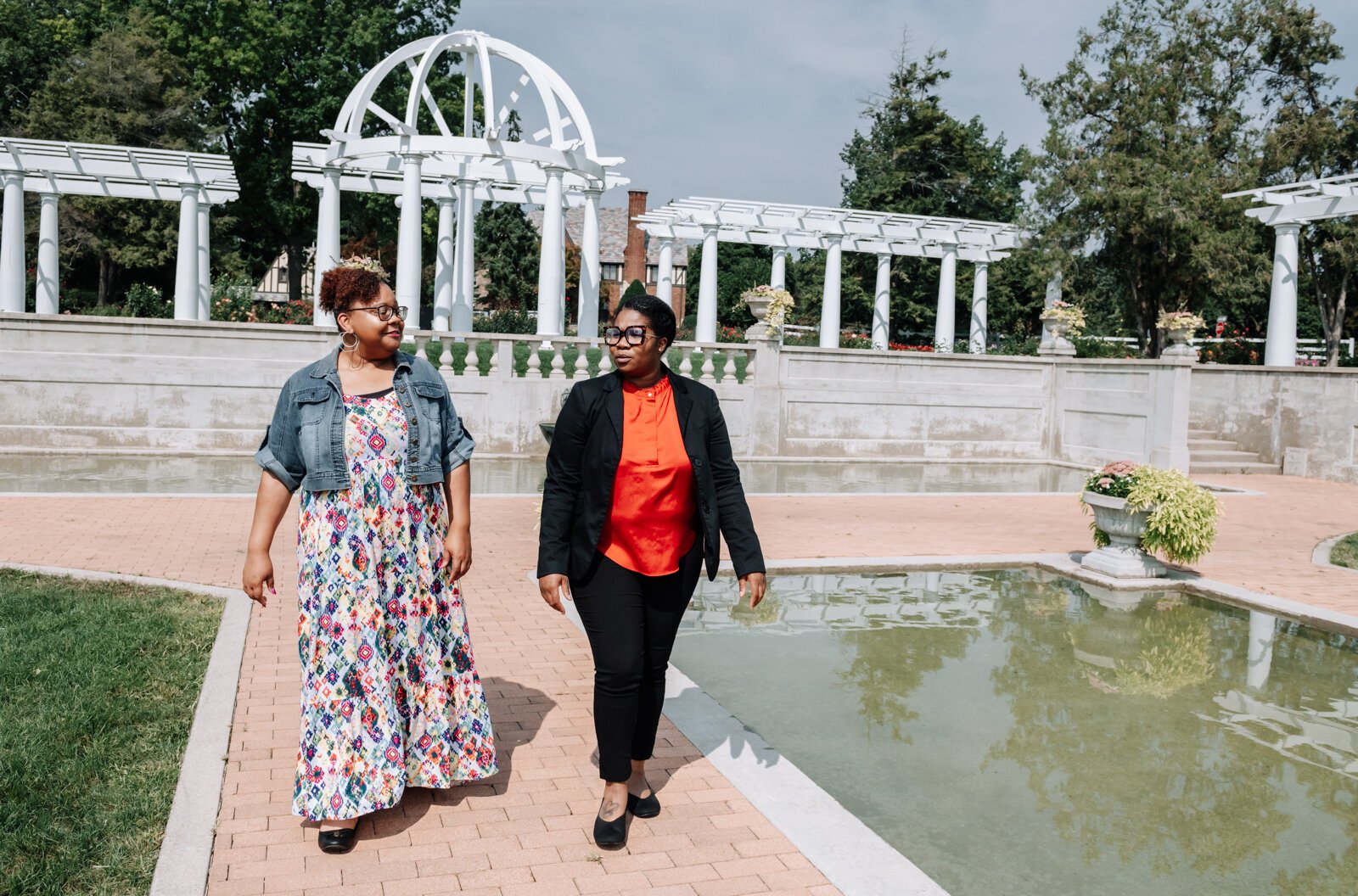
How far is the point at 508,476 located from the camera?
16.7 meters

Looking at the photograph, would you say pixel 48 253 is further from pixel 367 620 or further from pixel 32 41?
pixel 367 620

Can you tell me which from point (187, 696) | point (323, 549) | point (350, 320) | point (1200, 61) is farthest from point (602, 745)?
point (1200, 61)

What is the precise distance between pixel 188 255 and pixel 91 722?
25.4m

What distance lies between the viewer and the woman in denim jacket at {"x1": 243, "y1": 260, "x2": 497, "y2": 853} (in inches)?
161

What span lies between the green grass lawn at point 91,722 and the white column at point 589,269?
645 inches

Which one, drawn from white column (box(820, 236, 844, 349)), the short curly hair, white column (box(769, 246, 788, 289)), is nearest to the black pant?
the short curly hair

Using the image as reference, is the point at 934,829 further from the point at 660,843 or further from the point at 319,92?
the point at 319,92

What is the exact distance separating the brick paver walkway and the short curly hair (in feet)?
6.56

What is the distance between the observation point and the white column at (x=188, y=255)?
27766 mm

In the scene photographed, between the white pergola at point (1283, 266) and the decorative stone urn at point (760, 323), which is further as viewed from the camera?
the white pergola at point (1283, 266)

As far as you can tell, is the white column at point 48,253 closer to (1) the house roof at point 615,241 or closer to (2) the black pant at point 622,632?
(2) the black pant at point 622,632

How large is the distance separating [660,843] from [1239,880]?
2.20 meters

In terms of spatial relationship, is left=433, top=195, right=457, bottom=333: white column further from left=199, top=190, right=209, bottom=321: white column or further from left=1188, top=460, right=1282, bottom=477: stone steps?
left=1188, top=460, right=1282, bottom=477: stone steps

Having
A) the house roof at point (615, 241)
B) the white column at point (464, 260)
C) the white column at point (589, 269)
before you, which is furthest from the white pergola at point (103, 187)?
the house roof at point (615, 241)
